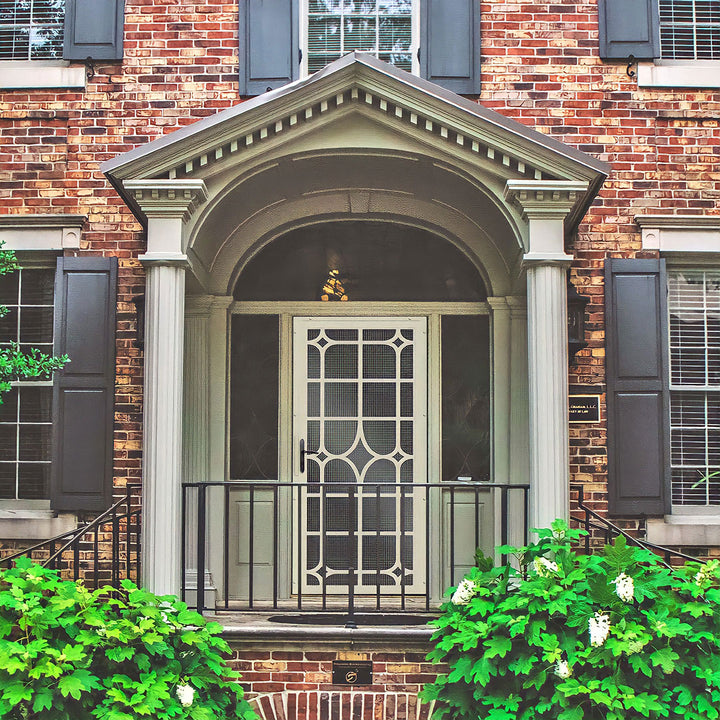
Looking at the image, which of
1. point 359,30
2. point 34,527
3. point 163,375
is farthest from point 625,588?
point 359,30

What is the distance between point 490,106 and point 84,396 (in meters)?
3.71

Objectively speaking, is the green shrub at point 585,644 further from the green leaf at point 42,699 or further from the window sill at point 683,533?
the green leaf at point 42,699

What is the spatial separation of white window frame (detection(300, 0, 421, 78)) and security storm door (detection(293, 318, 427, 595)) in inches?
76.7

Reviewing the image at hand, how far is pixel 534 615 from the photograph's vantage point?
4680 mm

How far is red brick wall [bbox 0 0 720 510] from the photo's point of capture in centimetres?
652

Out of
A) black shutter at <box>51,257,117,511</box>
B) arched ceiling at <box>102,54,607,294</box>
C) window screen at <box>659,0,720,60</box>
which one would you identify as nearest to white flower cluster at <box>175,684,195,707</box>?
black shutter at <box>51,257,117,511</box>

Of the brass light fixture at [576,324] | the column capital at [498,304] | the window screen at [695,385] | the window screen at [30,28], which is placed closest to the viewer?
the brass light fixture at [576,324]

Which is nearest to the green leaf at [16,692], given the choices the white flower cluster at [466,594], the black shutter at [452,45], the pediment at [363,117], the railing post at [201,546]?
the railing post at [201,546]

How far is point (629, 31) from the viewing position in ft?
21.6

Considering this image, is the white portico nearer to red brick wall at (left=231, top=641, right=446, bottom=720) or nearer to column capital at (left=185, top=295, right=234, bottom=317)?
column capital at (left=185, top=295, right=234, bottom=317)

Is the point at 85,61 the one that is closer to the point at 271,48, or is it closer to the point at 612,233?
the point at 271,48

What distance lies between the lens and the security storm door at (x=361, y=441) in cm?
674

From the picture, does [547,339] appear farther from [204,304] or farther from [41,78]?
[41,78]

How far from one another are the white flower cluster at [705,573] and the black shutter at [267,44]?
4.43m
